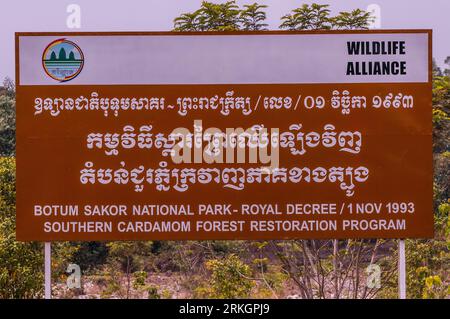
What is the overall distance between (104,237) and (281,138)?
198 centimetres

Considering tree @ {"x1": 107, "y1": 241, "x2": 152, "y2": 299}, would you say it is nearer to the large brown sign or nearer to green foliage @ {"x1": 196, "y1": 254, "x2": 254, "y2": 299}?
green foliage @ {"x1": 196, "y1": 254, "x2": 254, "y2": 299}

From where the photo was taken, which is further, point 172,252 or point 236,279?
point 172,252

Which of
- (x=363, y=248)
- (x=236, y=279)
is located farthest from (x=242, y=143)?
(x=363, y=248)

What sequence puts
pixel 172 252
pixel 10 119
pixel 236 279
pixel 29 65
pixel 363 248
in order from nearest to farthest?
1. pixel 29 65
2. pixel 236 279
3. pixel 363 248
4. pixel 172 252
5. pixel 10 119

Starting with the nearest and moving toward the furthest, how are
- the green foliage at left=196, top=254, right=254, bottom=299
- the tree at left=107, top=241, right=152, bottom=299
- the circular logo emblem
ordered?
the circular logo emblem
the green foliage at left=196, top=254, right=254, bottom=299
the tree at left=107, top=241, right=152, bottom=299

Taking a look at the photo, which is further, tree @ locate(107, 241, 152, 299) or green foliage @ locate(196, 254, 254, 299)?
tree @ locate(107, 241, 152, 299)

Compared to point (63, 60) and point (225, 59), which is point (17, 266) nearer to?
point (63, 60)

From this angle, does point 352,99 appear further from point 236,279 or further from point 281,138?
point 236,279

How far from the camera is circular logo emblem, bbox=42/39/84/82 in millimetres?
6598

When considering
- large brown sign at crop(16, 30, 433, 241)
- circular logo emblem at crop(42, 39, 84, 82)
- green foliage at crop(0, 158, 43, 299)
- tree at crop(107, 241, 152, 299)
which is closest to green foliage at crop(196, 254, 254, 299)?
green foliage at crop(0, 158, 43, 299)

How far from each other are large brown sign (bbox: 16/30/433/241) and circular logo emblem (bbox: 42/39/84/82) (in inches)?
0.5

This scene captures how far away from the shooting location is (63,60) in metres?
6.59

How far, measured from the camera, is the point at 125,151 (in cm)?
664

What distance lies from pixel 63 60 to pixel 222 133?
1.71m
